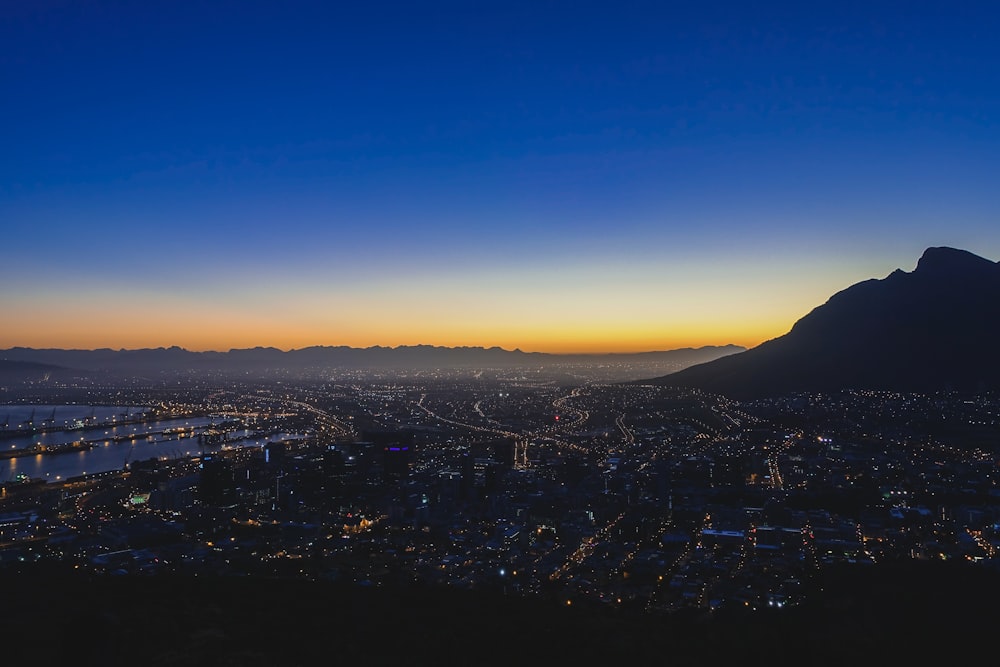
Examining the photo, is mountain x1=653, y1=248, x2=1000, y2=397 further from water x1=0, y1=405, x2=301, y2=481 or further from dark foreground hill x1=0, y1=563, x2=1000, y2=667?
water x1=0, y1=405, x2=301, y2=481

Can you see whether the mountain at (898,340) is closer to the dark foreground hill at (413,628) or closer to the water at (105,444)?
the dark foreground hill at (413,628)

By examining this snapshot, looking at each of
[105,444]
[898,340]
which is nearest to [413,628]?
[105,444]

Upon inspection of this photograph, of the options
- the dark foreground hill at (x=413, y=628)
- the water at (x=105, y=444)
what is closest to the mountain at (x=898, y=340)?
the dark foreground hill at (x=413, y=628)

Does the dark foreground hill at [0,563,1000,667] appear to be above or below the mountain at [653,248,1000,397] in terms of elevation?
below

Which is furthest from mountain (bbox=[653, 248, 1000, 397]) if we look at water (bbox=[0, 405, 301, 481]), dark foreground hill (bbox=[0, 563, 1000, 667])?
water (bbox=[0, 405, 301, 481])

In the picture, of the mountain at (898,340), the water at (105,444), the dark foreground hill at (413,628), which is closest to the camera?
the dark foreground hill at (413,628)

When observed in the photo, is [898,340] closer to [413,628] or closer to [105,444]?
[413,628]

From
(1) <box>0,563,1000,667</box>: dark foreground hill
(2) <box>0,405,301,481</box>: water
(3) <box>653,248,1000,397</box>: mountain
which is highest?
(3) <box>653,248,1000,397</box>: mountain

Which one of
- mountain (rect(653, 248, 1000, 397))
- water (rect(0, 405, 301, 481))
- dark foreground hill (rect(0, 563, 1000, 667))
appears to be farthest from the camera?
mountain (rect(653, 248, 1000, 397))
